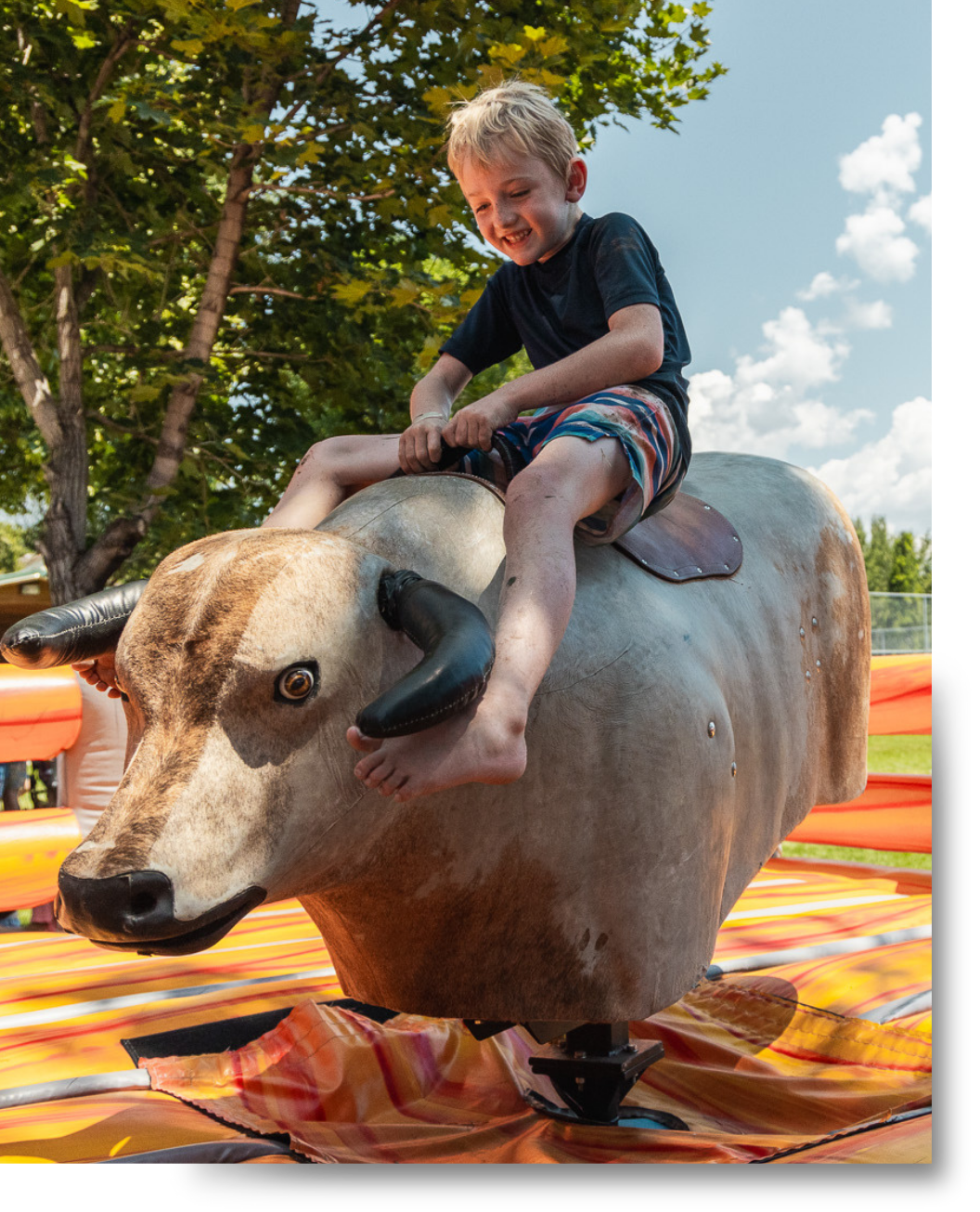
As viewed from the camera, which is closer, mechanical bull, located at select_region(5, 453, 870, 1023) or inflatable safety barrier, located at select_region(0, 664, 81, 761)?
mechanical bull, located at select_region(5, 453, 870, 1023)

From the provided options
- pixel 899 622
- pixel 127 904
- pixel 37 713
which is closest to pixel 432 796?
pixel 127 904

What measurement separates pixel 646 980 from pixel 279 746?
2.23ft

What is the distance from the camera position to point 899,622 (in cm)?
2020

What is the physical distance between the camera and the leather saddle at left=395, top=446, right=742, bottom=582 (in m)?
1.68

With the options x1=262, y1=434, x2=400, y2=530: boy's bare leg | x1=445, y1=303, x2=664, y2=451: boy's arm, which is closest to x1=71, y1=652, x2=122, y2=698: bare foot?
x1=262, y1=434, x2=400, y2=530: boy's bare leg

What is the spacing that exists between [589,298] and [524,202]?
19cm

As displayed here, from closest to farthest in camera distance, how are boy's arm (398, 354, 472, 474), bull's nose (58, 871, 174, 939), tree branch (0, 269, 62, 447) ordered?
bull's nose (58, 871, 174, 939), boy's arm (398, 354, 472, 474), tree branch (0, 269, 62, 447)

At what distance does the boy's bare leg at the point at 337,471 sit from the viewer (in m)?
1.68

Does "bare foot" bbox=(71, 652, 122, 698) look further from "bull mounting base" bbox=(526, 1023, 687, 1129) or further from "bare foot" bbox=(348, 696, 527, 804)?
"bull mounting base" bbox=(526, 1023, 687, 1129)

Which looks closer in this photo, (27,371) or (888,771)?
(27,371)

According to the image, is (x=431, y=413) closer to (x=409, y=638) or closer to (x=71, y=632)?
(x=409, y=638)

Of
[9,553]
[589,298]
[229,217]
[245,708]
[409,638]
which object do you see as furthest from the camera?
[9,553]

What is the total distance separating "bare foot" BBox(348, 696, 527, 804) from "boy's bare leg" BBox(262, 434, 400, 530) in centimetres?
60

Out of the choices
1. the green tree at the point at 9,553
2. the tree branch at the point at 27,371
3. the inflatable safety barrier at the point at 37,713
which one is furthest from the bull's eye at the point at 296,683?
the green tree at the point at 9,553
